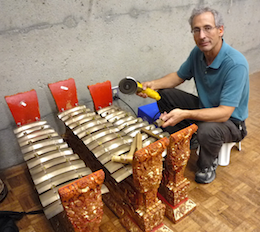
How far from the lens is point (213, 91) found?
2096 mm

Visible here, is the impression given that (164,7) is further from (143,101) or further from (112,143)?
(112,143)

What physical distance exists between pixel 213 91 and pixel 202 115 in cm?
32

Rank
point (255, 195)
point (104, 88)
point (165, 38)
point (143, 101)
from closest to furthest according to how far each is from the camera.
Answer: point (255, 195) < point (104, 88) < point (165, 38) < point (143, 101)

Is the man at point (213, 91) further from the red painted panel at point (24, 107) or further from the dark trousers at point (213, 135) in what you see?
the red painted panel at point (24, 107)

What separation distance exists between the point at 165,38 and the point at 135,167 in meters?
2.07

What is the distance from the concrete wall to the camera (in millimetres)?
2008

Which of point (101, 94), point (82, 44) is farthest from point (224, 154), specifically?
point (82, 44)

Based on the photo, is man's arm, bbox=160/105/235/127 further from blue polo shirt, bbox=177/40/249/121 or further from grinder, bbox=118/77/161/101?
grinder, bbox=118/77/161/101

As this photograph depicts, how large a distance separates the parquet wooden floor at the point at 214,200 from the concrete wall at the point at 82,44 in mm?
455

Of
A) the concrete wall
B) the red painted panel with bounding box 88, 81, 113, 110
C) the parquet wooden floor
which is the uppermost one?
the concrete wall

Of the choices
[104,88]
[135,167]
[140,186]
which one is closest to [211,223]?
[140,186]

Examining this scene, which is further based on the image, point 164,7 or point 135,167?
point 164,7

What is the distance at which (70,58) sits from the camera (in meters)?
2.30

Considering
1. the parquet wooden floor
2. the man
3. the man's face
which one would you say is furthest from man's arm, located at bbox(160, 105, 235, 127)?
the parquet wooden floor
